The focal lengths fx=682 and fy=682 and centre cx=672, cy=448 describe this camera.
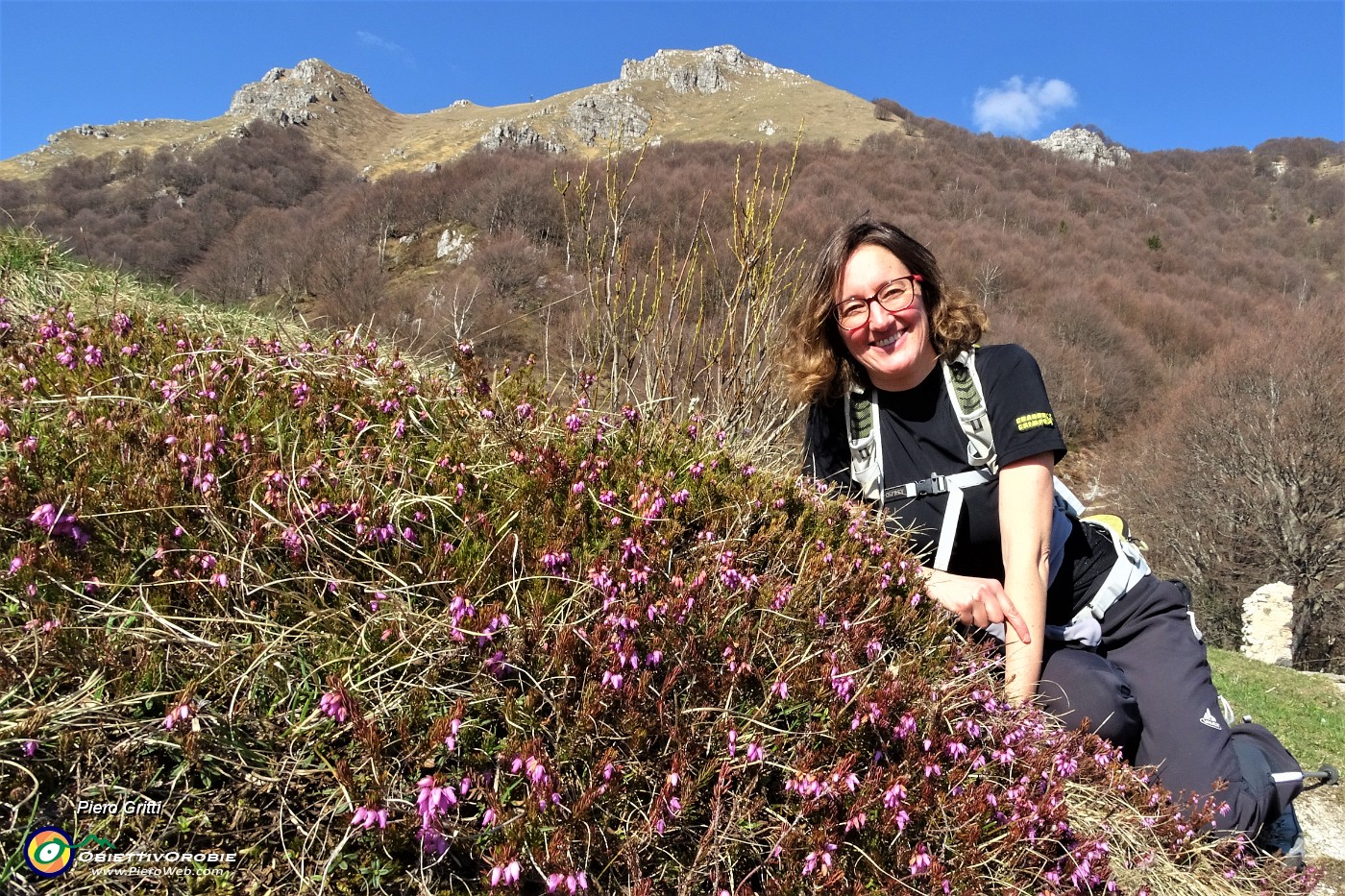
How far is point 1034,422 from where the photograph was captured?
2410 millimetres

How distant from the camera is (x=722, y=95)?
89.8m

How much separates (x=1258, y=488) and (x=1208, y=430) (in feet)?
9.82

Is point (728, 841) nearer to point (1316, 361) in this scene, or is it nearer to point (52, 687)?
point (52, 687)

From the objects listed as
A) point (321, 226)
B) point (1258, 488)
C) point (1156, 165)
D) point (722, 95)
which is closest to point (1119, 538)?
point (1258, 488)

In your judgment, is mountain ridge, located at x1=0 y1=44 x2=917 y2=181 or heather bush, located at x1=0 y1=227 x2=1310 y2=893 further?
mountain ridge, located at x1=0 y1=44 x2=917 y2=181

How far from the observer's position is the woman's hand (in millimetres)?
2314

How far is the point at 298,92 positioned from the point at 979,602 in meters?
106

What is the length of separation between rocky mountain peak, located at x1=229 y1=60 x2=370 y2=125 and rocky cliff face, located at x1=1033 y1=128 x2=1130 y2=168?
3215 inches

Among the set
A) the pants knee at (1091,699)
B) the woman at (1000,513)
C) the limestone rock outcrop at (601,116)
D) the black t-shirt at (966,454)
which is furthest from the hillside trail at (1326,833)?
the limestone rock outcrop at (601,116)

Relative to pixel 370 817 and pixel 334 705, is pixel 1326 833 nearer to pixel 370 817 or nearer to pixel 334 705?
pixel 370 817

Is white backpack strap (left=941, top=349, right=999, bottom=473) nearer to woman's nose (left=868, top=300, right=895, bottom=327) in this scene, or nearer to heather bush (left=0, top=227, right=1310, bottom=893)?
woman's nose (left=868, top=300, right=895, bottom=327)

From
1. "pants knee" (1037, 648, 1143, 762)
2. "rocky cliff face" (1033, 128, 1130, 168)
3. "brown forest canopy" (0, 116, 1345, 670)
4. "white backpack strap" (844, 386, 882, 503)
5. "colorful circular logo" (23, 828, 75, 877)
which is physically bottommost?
"pants knee" (1037, 648, 1143, 762)

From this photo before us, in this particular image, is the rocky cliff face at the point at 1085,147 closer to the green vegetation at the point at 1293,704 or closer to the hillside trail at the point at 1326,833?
the green vegetation at the point at 1293,704

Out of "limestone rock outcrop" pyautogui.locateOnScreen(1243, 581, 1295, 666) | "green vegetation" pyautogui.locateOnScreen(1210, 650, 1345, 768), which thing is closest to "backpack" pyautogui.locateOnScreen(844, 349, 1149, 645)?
"green vegetation" pyautogui.locateOnScreen(1210, 650, 1345, 768)
